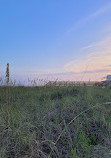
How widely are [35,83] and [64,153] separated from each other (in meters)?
4.49

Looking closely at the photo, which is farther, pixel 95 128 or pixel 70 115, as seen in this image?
pixel 70 115

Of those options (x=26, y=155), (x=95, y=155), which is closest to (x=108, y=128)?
(x=95, y=155)

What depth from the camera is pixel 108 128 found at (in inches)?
94.4

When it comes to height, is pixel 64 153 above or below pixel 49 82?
below

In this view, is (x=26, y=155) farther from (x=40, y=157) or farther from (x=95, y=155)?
(x=95, y=155)

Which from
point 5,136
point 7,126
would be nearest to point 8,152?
point 5,136

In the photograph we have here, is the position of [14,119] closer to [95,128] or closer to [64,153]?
[64,153]

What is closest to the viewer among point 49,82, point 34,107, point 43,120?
point 43,120

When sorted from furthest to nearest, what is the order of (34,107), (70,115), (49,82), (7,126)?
(49,82)
(34,107)
(70,115)
(7,126)

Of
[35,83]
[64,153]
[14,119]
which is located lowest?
[64,153]

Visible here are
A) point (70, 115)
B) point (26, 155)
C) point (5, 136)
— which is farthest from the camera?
point (70, 115)

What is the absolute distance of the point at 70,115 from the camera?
2934 mm

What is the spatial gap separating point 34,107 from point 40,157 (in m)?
1.68

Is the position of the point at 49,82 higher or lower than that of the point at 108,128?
higher
